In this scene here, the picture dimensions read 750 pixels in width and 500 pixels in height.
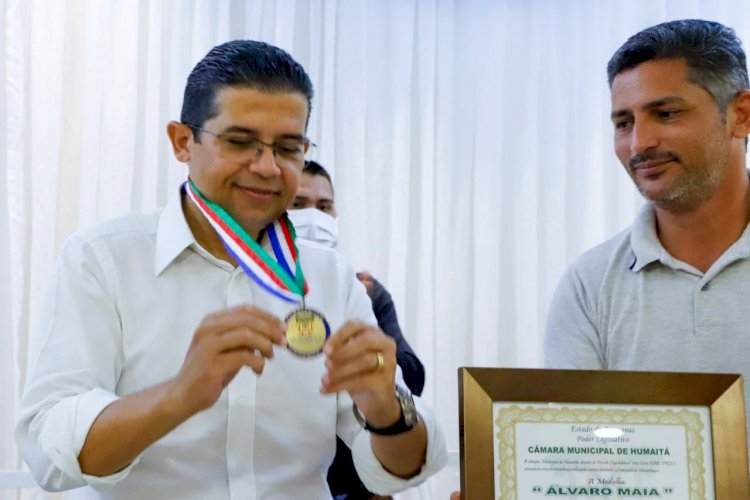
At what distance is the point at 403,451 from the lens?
144 centimetres

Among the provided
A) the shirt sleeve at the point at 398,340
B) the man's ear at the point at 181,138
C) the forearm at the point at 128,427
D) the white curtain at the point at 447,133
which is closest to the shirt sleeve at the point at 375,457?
the forearm at the point at 128,427

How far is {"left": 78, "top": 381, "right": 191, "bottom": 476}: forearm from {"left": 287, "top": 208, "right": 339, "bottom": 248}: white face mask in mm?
1168

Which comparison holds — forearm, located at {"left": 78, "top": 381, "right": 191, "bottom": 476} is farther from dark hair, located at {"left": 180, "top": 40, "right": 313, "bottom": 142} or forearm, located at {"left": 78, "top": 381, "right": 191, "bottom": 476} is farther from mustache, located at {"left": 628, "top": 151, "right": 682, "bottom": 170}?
mustache, located at {"left": 628, "top": 151, "right": 682, "bottom": 170}

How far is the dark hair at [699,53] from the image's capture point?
172cm

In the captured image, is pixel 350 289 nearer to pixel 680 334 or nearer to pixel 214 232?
pixel 214 232

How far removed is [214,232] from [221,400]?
29 centimetres

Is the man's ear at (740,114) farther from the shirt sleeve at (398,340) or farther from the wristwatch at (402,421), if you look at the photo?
the shirt sleeve at (398,340)

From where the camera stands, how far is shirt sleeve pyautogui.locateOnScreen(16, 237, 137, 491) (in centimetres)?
130

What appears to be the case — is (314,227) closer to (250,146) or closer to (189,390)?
(250,146)

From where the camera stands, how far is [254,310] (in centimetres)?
125

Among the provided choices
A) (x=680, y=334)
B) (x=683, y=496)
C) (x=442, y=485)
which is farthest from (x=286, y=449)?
(x=442, y=485)

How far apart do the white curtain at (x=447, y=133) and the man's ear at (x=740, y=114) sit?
5.55 ft

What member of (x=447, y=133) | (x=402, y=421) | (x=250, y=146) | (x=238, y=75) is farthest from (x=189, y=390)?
(x=447, y=133)

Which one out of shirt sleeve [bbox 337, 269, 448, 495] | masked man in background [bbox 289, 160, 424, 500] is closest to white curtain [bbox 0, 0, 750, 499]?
masked man in background [bbox 289, 160, 424, 500]
